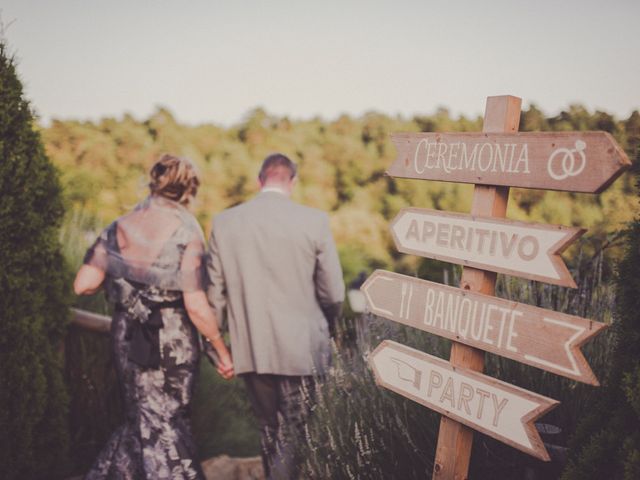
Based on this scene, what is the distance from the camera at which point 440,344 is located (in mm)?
2988

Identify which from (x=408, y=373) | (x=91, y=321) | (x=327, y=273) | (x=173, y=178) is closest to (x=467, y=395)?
(x=408, y=373)

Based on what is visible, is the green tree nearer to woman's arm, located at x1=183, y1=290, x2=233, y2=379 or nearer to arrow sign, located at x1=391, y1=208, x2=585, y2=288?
woman's arm, located at x1=183, y1=290, x2=233, y2=379

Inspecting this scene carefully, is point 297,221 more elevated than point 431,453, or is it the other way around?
point 297,221

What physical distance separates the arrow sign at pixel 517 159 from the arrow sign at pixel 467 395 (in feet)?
2.16

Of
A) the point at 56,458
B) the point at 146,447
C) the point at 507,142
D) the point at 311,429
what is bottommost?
the point at 56,458

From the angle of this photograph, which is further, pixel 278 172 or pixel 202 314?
pixel 278 172

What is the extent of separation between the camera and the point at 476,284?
1.92m

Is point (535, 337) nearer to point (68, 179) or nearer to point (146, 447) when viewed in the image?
point (146, 447)

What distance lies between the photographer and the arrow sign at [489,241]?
166 cm

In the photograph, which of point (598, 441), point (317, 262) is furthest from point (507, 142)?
point (317, 262)

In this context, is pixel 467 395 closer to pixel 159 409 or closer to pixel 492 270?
pixel 492 270

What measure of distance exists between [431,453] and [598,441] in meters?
0.89

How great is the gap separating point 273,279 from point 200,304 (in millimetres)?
460

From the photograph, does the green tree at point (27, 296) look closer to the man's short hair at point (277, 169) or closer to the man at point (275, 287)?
the man at point (275, 287)
